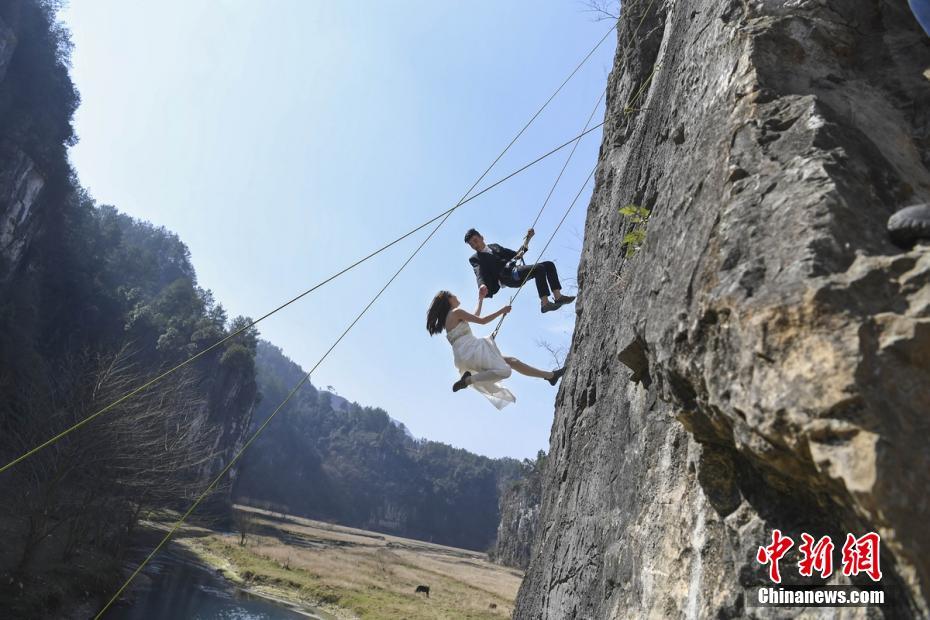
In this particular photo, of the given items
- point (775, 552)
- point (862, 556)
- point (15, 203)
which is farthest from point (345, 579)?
point (862, 556)

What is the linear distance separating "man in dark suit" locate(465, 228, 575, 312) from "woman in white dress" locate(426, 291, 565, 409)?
59cm

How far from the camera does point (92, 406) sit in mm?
25156

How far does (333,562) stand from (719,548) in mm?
48091

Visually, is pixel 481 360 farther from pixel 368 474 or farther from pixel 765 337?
pixel 368 474

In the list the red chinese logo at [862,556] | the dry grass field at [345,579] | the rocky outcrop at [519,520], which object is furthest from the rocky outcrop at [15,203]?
the rocky outcrop at [519,520]

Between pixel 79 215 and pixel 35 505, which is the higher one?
pixel 79 215

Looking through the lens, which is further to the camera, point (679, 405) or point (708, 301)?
point (679, 405)

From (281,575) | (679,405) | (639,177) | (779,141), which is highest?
(639,177)

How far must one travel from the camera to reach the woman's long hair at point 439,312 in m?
8.07

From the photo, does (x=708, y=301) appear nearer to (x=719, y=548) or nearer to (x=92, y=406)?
(x=719, y=548)

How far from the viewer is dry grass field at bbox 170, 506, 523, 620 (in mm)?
34906

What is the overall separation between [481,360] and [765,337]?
5.45m

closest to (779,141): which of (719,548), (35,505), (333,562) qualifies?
(719,548)

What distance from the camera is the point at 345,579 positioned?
4038cm
